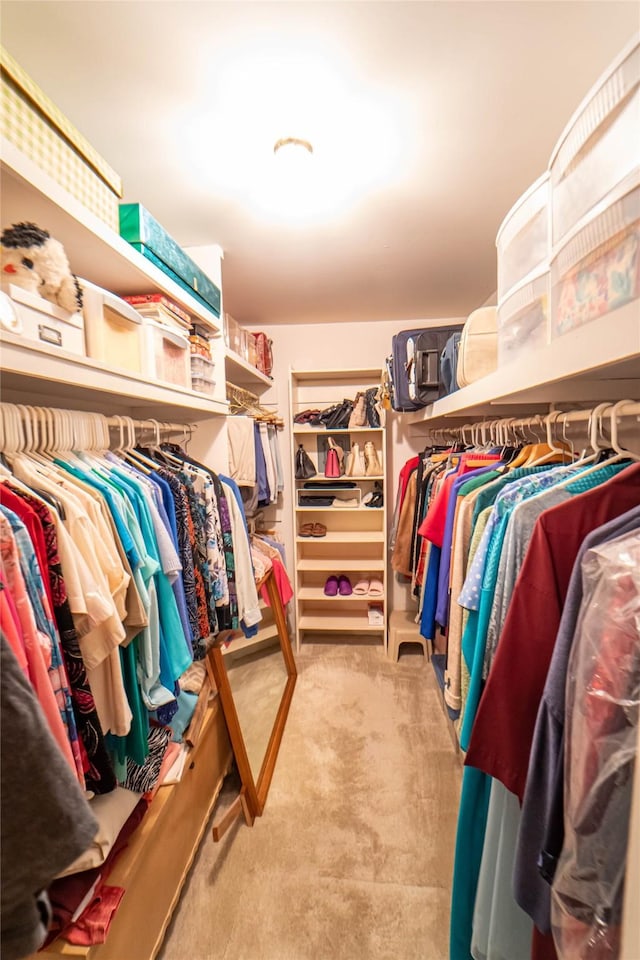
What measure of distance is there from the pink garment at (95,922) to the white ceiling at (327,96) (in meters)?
1.89

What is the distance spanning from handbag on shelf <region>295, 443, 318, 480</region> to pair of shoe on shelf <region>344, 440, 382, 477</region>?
26 cm

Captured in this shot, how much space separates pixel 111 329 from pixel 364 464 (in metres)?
1.91

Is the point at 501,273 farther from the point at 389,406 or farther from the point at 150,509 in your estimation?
the point at 389,406

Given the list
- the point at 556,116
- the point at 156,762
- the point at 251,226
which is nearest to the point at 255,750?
the point at 156,762

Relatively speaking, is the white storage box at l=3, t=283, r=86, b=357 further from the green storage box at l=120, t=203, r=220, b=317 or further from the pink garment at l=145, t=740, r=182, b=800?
the pink garment at l=145, t=740, r=182, b=800

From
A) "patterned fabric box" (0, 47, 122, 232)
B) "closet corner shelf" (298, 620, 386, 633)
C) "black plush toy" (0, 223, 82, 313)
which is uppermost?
"patterned fabric box" (0, 47, 122, 232)

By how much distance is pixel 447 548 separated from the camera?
1.38 metres

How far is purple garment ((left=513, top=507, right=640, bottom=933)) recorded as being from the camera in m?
0.63

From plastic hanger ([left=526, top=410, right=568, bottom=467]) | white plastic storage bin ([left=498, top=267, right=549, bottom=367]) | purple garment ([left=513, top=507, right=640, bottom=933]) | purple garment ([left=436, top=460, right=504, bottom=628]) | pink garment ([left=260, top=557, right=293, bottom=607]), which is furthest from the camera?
pink garment ([left=260, top=557, right=293, bottom=607])

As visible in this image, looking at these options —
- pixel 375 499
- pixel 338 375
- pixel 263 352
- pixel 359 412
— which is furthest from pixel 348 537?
pixel 263 352

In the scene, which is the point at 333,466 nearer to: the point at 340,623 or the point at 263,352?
the point at 263,352

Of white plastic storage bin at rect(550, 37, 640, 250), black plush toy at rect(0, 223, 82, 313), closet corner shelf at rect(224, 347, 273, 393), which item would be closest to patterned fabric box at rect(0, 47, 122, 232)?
black plush toy at rect(0, 223, 82, 313)

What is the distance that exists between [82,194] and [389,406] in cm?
192

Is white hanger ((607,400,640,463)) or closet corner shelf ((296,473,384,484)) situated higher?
white hanger ((607,400,640,463))
